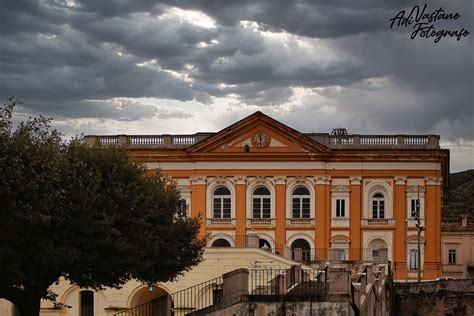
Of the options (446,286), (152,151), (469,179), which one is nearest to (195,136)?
(152,151)

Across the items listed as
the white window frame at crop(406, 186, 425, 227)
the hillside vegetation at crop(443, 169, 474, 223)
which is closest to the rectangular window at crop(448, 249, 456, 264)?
the white window frame at crop(406, 186, 425, 227)

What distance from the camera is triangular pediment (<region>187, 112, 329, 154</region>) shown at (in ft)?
237

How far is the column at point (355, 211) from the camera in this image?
71.6 metres

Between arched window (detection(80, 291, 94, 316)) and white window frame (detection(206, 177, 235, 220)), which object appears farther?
white window frame (detection(206, 177, 235, 220))

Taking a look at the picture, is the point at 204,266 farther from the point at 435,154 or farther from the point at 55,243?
the point at 435,154

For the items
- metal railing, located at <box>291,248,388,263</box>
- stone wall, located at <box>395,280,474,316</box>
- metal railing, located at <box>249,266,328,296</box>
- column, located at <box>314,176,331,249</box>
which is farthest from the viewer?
column, located at <box>314,176,331,249</box>

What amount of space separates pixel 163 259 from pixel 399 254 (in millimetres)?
32673

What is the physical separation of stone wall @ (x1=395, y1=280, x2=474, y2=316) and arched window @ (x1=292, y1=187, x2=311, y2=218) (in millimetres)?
24407

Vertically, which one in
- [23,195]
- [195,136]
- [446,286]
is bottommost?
[446,286]

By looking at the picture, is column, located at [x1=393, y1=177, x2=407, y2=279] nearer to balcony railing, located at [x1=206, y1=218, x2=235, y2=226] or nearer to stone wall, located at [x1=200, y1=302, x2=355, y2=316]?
balcony railing, located at [x1=206, y1=218, x2=235, y2=226]

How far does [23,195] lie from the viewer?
35.1 metres

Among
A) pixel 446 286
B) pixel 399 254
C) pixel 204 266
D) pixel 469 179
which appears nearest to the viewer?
pixel 446 286

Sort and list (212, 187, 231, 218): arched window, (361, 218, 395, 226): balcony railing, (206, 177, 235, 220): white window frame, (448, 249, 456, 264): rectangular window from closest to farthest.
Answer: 1. (361, 218, 395, 226): balcony railing
2. (206, 177, 235, 220): white window frame
3. (212, 187, 231, 218): arched window
4. (448, 249, 456, 264): rectangular window

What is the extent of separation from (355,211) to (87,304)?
24962 mm
